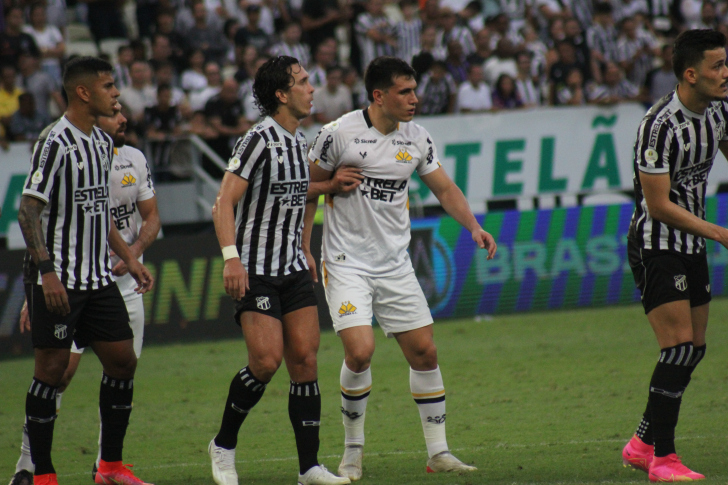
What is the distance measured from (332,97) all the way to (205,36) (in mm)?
3174

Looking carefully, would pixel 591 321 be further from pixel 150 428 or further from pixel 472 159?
pixel 150 428

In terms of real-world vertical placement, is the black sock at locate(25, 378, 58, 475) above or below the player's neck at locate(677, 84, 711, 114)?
below

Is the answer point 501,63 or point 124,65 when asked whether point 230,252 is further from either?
point 501,63

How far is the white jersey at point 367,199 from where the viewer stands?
18.9 feet

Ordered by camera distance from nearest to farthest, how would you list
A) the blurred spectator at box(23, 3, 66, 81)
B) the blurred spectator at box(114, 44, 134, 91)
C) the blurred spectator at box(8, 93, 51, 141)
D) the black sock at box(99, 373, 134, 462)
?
the black sock at box(99, 373, 134, 462)
the blurred spectator at box(8, 93, 51, 141)
the blurred spectator at box(114, 44, 134, 91)
the blurred spectator at box(23, 3, 66, 81)

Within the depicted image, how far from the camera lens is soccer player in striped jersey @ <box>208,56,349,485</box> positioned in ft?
17.0

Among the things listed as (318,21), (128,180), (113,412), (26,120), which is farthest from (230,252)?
(318,21)

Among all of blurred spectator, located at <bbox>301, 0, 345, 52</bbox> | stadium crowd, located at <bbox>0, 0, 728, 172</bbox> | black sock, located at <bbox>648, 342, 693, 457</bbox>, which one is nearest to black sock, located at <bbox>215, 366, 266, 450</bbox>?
black sock, located at <bbox>648, 342, 693, 457</bbox>

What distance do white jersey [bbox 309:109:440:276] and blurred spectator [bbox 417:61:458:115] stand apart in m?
7.91

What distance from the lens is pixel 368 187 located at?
576cm

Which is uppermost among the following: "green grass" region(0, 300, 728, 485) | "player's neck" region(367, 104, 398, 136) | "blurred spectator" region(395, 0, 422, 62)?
"blurred spectator" region(395, 0, 422, 62)

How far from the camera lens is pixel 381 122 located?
19.1 ft

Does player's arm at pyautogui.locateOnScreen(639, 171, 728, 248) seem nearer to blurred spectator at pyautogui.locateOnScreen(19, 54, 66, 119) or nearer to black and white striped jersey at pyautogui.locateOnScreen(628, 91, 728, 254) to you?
black and white striped jersey at pyautogui.locateOnScreen(628, 91, 728, 254)

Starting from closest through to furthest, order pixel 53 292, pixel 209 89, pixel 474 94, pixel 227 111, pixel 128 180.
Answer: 1. pixel 53 292
2. pixel 128 180
3. pixel 227 111
4. pixel 209 89
5. pixel 474 94
